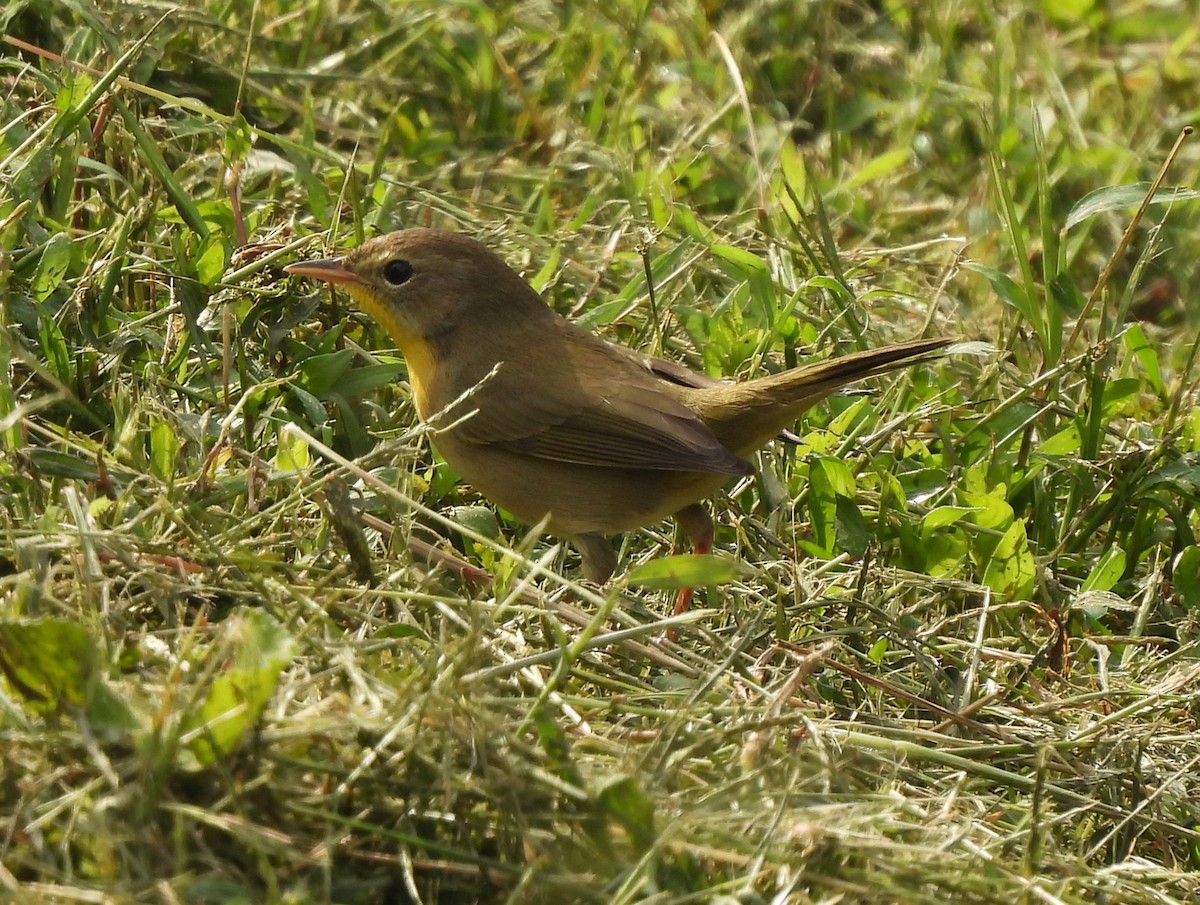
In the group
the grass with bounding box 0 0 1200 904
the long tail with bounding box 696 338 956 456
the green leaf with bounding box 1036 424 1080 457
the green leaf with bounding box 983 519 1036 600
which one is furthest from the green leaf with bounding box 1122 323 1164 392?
the green leaf with bounding box 983 519 1036 600

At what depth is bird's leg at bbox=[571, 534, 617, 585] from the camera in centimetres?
458

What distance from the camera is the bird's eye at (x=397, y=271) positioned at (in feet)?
15.5

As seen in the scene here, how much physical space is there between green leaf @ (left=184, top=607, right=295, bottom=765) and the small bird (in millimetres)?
1663

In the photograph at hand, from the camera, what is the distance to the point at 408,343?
4824 millimetres

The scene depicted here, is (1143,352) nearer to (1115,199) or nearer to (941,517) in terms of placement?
(1115,199)

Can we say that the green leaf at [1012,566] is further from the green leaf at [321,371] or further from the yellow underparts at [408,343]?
the green leaf at [321,371]

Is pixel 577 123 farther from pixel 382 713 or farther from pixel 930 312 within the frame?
pixel 382 713

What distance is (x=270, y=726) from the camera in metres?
2.82

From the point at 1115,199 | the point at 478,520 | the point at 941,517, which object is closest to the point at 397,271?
the point at 478,520

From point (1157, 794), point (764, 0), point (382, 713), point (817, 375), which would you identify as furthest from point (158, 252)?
point (764, 0)

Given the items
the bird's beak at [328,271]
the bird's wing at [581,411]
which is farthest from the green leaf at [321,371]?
the bird's wing at [581,411]

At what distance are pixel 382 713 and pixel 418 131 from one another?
12.3 feet

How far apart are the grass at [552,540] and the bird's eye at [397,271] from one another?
0.22 m

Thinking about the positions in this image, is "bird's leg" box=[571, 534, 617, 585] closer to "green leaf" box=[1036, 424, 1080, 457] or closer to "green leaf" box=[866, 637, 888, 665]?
"green leaf" box=[866, 637, 888, 665]
